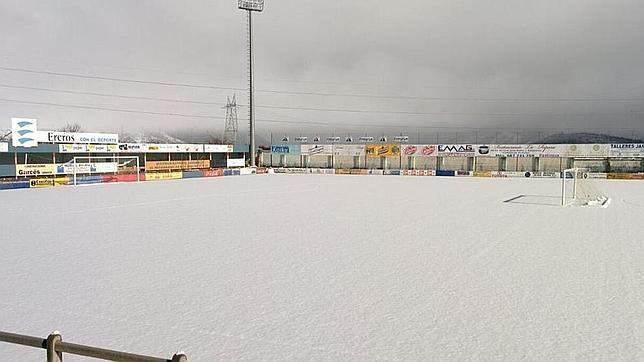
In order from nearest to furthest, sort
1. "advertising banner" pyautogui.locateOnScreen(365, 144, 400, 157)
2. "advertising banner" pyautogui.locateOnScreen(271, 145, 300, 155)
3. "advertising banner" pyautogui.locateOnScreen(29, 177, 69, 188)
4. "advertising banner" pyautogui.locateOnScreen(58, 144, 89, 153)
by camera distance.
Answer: "advertising banner" pyautogui.locateOnScreen(29, 177, 69, 188)
"advertising banner" pyautogui.locateOnScreen(58, 144, 89, 153)
"advertising banner" pyautogui.locateOnScreen(365, 144, 400, 157)
"advertising banner" pyautogui.locateOnScreen(271, 145, 300, 155)

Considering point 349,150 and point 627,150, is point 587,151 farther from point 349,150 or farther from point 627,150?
point 349,150

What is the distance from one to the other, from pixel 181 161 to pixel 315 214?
40333mm

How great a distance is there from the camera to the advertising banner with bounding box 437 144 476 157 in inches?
2018

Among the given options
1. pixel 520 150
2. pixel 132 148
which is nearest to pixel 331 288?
pixel 132 148

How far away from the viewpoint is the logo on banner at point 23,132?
34.2m

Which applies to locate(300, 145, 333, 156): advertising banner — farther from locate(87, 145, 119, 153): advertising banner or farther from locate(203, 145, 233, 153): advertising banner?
locate(87, 145, 119, 153): advertising banner

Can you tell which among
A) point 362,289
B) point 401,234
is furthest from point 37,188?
point 362,289

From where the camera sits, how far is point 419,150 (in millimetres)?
52969

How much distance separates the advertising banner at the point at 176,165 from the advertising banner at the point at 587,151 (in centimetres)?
3918

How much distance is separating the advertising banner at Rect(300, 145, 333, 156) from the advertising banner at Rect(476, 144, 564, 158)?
17152 millimetres

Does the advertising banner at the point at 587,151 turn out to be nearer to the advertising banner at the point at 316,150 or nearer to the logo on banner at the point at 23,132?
the advertising banner at the point at 316,150

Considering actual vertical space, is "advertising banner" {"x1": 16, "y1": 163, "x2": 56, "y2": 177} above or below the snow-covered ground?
above

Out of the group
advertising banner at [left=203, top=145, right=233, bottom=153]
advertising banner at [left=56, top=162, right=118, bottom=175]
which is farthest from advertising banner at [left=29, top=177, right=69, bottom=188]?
advertising banner at [left=203, top=145, right=233, bottom=153]

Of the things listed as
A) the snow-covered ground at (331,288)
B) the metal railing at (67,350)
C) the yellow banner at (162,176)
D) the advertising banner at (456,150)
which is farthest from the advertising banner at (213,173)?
the metal railing at (67,350)
